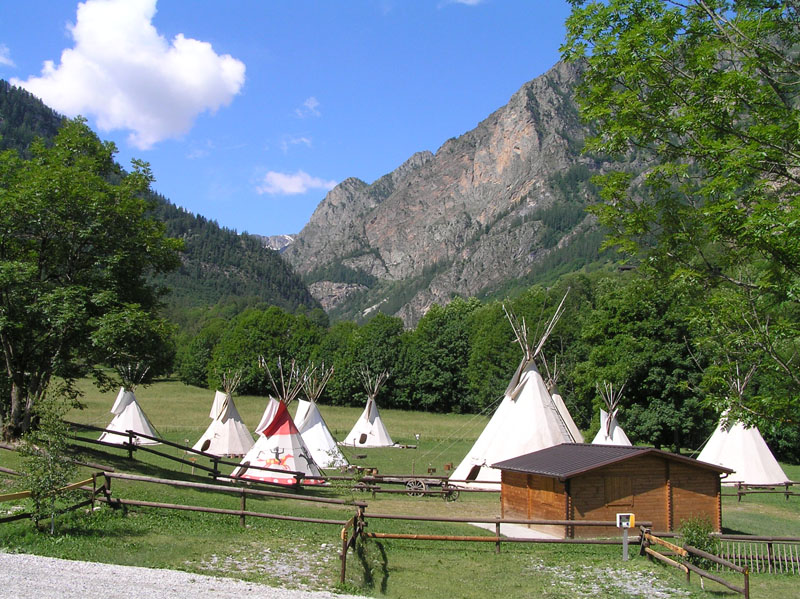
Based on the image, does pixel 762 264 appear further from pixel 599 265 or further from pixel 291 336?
pixel 599 265

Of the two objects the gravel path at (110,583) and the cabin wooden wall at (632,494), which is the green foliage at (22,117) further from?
the gravel path at (110,583)

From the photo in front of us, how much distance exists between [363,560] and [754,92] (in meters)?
9.68

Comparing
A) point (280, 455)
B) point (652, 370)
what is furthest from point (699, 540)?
point (652, 370)

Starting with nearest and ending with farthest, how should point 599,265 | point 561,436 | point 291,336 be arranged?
point 561,436, point 291,336, point 599,265

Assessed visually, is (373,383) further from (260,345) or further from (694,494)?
(694,494)

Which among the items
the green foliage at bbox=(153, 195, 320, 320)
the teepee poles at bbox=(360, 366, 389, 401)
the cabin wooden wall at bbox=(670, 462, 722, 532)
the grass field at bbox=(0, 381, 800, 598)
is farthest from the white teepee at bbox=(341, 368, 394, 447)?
the green foliage at bbox=(153, 195, 320, 320)

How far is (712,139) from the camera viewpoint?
398 inches

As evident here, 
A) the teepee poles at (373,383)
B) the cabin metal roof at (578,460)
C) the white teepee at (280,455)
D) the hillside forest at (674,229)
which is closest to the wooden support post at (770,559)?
the cabin metal roof at (578,460)

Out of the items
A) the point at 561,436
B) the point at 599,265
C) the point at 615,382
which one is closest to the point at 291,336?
the point at 615,382

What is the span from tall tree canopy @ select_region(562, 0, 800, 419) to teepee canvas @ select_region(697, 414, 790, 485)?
67.4 feet

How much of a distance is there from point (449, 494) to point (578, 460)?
579 cm

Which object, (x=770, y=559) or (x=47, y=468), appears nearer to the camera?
(x=47, y=468)

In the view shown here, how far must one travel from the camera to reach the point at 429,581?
11.4m

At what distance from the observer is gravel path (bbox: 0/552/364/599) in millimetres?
8500
